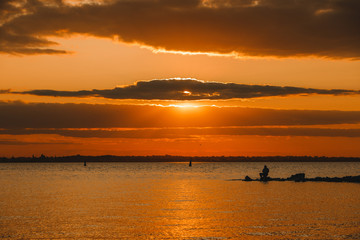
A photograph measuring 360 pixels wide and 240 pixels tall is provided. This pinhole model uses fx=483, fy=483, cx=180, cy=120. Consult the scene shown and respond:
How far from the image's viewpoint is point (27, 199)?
68.2 m

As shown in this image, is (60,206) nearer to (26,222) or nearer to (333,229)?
(26,222)

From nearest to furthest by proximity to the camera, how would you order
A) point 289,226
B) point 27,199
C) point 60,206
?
point 289,226
point 60,206
point 27,199

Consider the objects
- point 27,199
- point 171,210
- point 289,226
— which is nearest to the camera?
point 289,226

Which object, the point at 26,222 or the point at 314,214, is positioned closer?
the point at 26,222

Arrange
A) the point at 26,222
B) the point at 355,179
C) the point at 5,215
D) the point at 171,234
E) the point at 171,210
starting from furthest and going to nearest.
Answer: the point at 355,179 < the point at 171,210 < the point at 5,215 < the point at 26,222 < the point at 171,234

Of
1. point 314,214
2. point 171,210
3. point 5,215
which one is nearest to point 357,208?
point 314,214

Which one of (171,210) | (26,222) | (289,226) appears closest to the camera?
(289,226)

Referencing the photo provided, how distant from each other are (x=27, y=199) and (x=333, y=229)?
1743 inches

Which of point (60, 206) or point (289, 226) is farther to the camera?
point (60, 206)

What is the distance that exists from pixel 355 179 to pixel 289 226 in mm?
69692

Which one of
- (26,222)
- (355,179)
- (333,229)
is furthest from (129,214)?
(355,179)

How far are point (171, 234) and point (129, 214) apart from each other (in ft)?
43.4

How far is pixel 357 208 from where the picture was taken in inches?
2159

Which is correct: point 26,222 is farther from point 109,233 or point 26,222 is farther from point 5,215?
point 109,233
